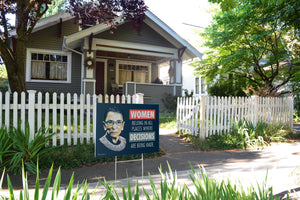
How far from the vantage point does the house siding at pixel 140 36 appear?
13625 millimetres

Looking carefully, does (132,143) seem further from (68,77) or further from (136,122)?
(68,77)

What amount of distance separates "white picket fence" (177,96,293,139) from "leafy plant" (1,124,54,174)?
4772 millimetres

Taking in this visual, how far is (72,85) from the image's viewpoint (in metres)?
14.0

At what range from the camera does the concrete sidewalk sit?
13.8 feet

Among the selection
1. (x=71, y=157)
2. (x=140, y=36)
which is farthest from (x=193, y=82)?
(x=71, y=157)

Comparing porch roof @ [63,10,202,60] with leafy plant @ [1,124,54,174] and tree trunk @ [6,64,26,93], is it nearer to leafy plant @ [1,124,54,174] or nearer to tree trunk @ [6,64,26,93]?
tree trunk @ [6,64,26,93]

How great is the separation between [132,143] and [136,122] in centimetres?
38

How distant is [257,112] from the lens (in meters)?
8.90

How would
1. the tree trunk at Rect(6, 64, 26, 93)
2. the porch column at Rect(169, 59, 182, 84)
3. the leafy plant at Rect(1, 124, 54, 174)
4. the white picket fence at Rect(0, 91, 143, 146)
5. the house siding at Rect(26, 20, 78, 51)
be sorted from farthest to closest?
the porch column at Rect(169, 59, 182, 84) → the house siding at Rect(26, 20, 78, 51) → the tree trunk at Rect(6, 64, 26, 93) → the white picket fence at Rect(0, 91, 143, 146) → the leafy plant at Rect(1, 124, 54, 174)

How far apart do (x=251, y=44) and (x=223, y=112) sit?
6.34m

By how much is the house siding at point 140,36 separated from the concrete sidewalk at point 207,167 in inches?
304

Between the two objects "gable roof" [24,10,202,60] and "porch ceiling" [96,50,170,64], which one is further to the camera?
"porch ceiling" [96,50,170,64]

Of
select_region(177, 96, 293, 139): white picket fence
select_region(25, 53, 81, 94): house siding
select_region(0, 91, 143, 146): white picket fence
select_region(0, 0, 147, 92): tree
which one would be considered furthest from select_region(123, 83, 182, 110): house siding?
select_region(0, 91, 143, 146): white picket fence

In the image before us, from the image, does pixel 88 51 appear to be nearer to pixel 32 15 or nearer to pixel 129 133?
pixel 32 15
